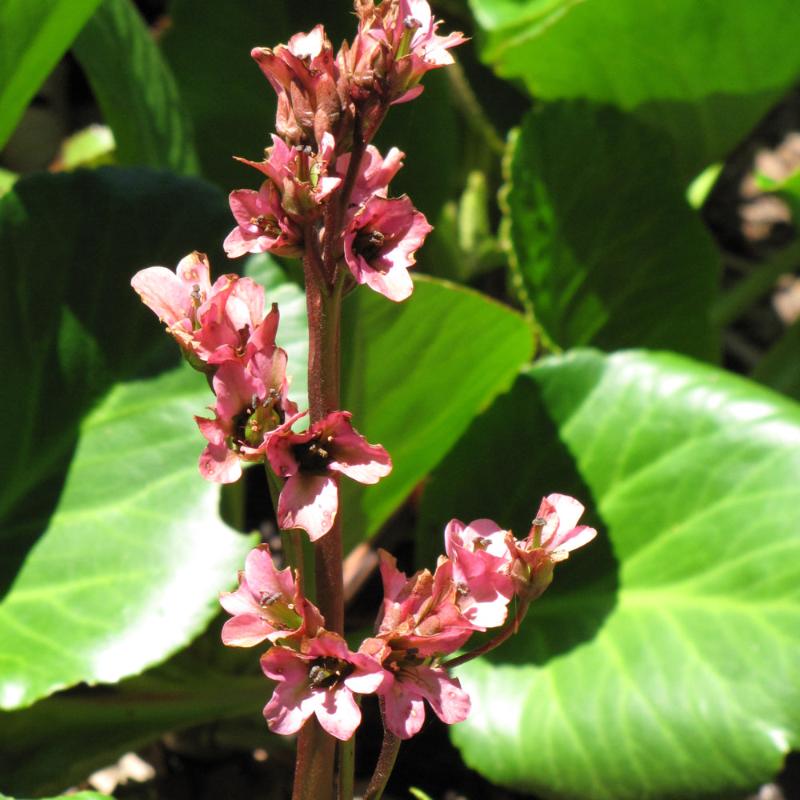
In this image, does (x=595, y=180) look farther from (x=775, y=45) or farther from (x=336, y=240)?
(x=336, y=240)

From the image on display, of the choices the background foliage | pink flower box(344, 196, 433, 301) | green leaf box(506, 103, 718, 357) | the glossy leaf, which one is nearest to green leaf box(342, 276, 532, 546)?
the background foliage

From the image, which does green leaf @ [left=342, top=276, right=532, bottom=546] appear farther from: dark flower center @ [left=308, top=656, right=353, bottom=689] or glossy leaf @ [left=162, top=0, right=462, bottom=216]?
dark flower center @ [left=308, top=656, right=353, bottom=689]

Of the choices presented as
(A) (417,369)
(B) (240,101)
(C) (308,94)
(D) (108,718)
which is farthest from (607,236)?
(C) (308,94)

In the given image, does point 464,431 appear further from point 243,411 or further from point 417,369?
point 243,411

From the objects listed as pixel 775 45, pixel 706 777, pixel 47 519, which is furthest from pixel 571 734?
pixel 775 45

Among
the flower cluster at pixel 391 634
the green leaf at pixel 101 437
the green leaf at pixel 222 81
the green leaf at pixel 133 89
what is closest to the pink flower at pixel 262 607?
the flower cluster at pixel 391 634

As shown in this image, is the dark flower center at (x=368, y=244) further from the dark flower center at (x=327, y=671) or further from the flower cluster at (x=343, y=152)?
the dark flower center at (x=327, y=671)
